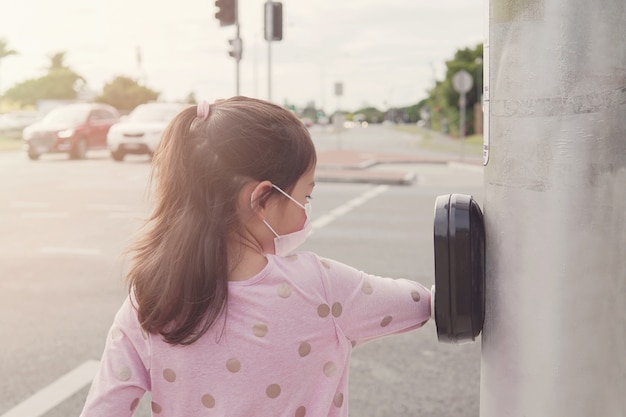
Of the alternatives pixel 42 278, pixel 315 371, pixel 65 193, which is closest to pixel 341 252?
pixel 42 278

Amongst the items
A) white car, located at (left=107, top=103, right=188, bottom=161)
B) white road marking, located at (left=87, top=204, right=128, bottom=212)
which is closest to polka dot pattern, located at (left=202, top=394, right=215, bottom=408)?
white road marking, located at (left=87, top=204, right=128, bottom=212)

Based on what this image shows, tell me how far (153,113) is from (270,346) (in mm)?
20211

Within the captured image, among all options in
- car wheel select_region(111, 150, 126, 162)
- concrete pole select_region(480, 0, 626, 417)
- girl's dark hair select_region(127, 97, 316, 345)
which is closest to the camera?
concrete pole select_region(480, 0, 626, 417)

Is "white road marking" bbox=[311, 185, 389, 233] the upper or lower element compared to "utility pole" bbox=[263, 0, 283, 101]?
lower

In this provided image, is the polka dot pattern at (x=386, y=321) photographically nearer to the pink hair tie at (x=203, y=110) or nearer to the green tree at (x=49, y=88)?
the pink hair tie at (x=203, y=110)

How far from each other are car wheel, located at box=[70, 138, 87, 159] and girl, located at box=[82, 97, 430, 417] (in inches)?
850

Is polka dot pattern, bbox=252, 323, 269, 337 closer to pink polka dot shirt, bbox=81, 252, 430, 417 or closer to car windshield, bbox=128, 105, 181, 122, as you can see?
pink polka dot shirt, bbox=81, 252, 430, 417

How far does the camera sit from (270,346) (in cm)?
137

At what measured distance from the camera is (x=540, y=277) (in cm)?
122

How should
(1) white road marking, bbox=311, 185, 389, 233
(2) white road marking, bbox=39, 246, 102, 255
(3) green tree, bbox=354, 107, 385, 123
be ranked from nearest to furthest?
(2) white road marking, bbox=39, 246, 102, 255, (1) white road marking, bbox=311, 185, 389, 233, (3) green tree, bbox=354, 107, 385, 123

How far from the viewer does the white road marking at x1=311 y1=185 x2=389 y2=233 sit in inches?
379

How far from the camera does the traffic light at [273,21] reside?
16625mm

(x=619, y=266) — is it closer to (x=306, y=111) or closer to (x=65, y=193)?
(x=65, y=193)

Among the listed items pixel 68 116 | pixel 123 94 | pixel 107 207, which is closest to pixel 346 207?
pixel 107 207
